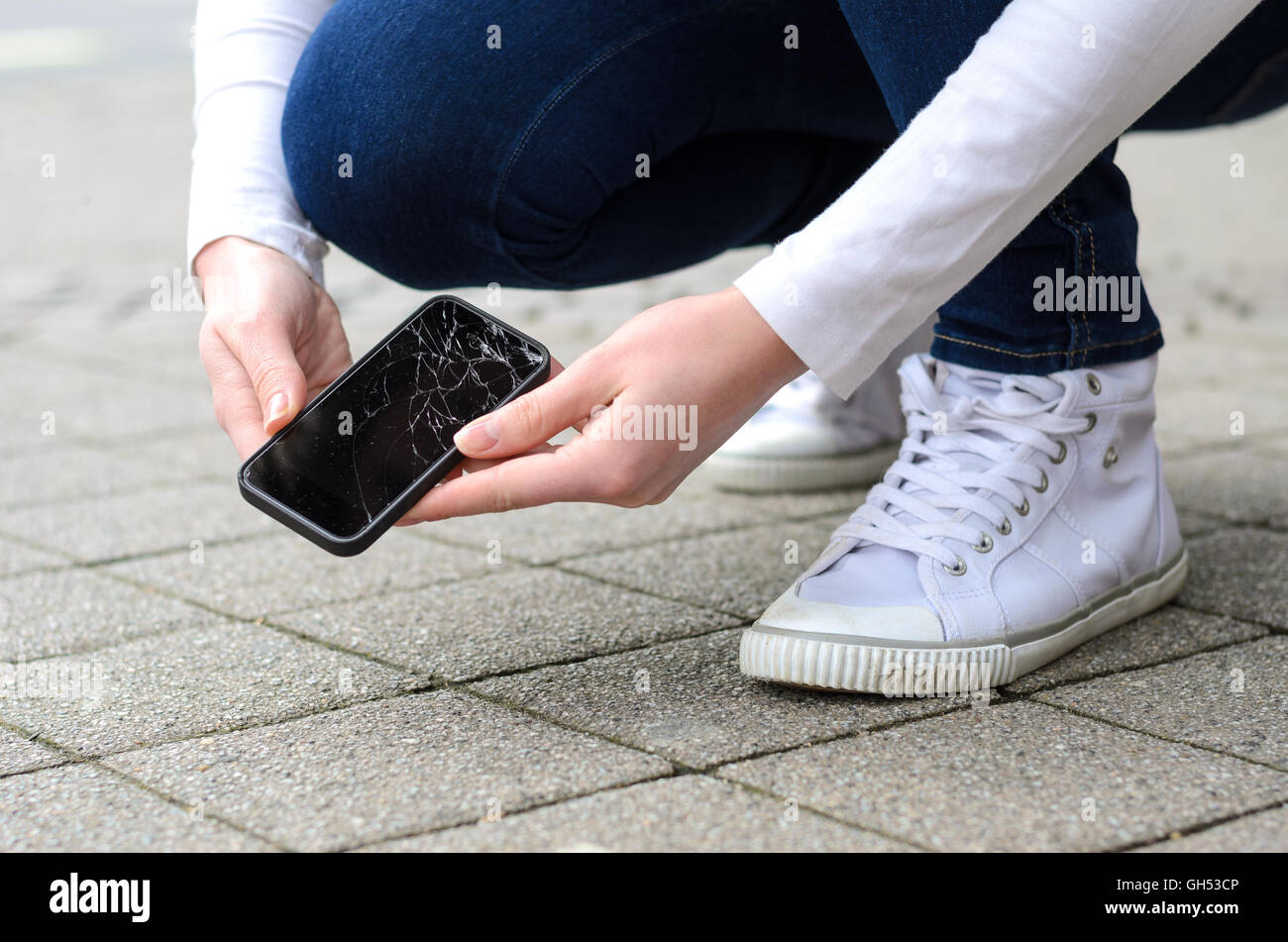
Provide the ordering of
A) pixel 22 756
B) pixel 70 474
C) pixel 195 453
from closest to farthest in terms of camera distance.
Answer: pixel 22 756, pixel 70 474, pixel 195 453

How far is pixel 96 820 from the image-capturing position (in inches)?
41.4

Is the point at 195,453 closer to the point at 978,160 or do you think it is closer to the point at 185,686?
the point at 185,686

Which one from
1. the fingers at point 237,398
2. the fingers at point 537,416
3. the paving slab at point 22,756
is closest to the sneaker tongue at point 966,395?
the fingers at point 537,416

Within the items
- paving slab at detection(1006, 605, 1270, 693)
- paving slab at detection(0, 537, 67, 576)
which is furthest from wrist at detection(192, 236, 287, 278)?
paving slab at detection(1006, 605, 1270, 693)

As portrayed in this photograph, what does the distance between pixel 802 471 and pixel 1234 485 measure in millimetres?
640

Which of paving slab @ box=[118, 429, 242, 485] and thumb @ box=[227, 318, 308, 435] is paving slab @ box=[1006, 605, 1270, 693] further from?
paving slab @ box=[118, 429, 242, 485]

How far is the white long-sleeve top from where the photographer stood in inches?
42.0

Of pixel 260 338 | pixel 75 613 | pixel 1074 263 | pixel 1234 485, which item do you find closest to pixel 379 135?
pixel 260 338

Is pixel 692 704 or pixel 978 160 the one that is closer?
pixel 978 160

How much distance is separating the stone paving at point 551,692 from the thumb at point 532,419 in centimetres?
25

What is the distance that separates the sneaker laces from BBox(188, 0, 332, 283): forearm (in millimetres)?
668

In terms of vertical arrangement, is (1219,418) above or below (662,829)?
above
